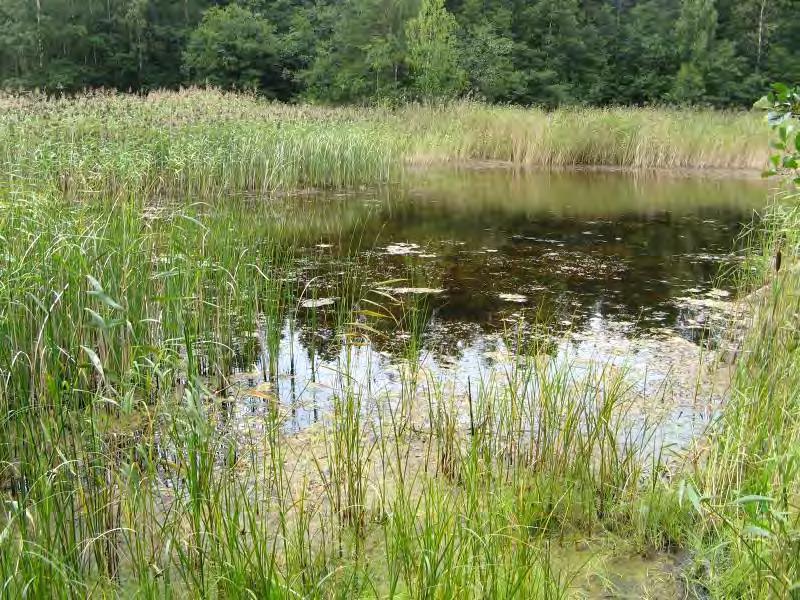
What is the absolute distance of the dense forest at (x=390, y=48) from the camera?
24344 millimetres

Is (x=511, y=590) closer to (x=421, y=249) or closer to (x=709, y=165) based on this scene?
(x=421, y=249)

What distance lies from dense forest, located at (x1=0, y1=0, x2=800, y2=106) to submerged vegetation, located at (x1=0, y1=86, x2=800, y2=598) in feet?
67.7

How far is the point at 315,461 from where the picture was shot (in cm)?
226

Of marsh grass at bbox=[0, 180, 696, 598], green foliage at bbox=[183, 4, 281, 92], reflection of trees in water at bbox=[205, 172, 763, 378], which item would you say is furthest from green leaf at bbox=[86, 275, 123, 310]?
green foliage at bbox=[183, 4, 281, 92]


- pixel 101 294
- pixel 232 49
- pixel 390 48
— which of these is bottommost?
pixel 101 294

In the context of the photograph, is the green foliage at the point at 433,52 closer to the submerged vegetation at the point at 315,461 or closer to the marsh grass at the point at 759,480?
the submerged vegetation at the point at 315,461

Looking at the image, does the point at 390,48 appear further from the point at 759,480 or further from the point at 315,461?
the point at 759,480

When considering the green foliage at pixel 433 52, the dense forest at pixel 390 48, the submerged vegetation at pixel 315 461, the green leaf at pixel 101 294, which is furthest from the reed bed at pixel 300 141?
the dense forest at pixel 390 48

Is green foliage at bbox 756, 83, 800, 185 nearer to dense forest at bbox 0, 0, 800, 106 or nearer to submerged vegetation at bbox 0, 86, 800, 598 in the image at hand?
submerged vegetation at bbox 0, 86, 800, 598

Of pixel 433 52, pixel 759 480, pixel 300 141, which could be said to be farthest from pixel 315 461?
pixel 433 52

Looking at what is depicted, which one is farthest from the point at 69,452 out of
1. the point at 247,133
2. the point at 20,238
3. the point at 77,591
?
the point at 247,133

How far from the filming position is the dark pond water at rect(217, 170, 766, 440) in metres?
3.77

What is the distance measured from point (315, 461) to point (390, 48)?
22.3m

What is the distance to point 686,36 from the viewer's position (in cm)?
2634
